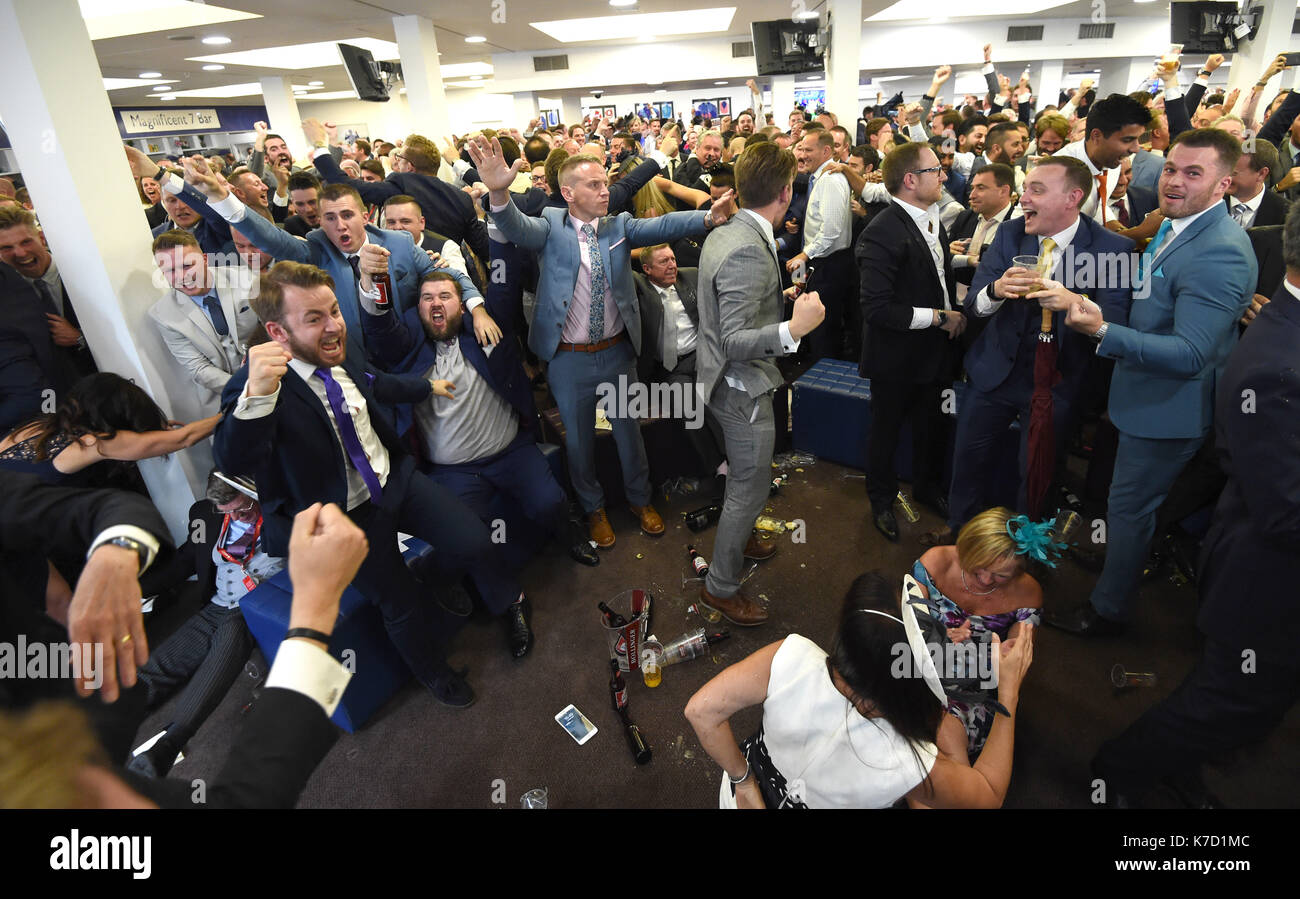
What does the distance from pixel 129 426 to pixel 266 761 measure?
1.35 metres

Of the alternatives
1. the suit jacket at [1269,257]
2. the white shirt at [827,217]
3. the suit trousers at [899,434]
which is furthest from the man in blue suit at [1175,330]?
the white shirt at [827,217]

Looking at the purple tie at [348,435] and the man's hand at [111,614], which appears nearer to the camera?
the man's hand at [111,614]

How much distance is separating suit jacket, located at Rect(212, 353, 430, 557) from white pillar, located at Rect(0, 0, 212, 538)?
4.45 ft

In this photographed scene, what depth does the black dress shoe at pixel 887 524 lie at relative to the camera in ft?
10.8

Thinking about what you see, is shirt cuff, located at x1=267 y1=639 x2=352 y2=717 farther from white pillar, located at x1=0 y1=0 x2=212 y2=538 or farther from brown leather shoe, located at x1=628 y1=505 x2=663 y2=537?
white pillar, located at x1=0 y1=0 x2=212 y2=538

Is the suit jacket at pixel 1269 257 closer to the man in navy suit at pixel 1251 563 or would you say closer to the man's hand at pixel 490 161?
the man in navy suit at pixel 1251 563

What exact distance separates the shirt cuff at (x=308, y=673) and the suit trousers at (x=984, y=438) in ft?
8.79

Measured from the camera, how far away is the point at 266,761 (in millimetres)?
909

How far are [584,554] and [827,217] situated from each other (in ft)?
9.04

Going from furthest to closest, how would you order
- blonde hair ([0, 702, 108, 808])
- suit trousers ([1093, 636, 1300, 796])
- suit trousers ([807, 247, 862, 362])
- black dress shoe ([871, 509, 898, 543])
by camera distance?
1. suit trousers ([807, 247, 862, 362])
2. black dress shoe ([871, 509, 898, 543])
3. suit trousers ([1093, 636, 1300, 796])
4. blonde hair ([0, 702, 108, 808])

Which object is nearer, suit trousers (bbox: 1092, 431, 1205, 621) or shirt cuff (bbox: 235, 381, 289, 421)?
shirt cuff (bbox: 235, 381, 289, 421)

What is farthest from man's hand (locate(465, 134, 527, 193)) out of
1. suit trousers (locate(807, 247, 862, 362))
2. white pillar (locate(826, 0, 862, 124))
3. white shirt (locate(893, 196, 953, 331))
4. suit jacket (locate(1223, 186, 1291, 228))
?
white pillar (locate(826, 0, 862, 124))

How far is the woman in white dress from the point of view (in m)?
1.21
